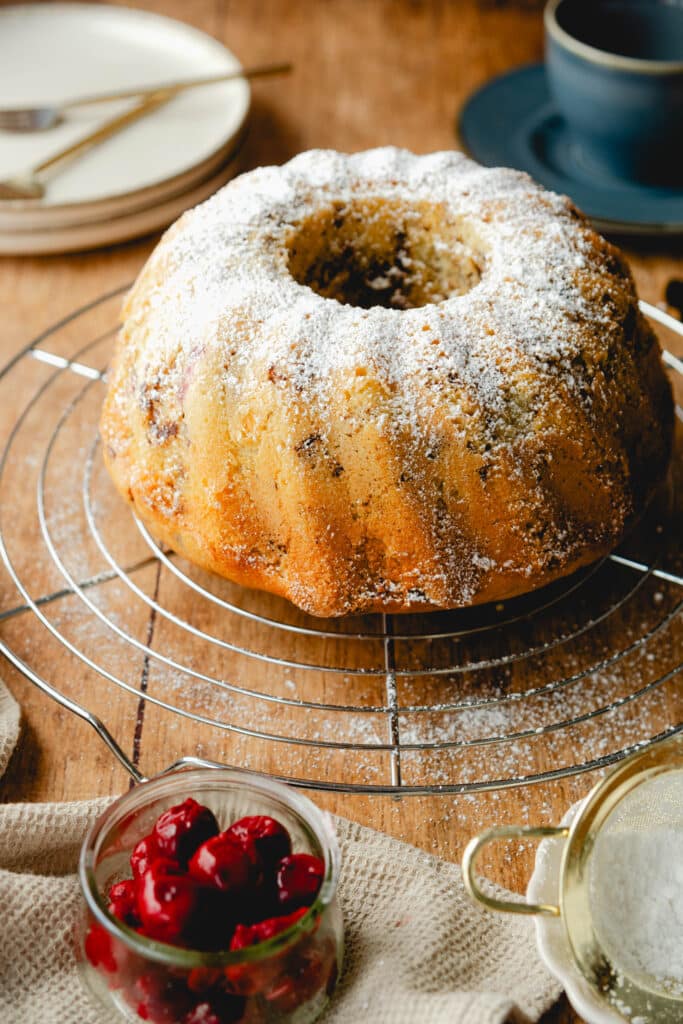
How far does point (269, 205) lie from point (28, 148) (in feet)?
3.16

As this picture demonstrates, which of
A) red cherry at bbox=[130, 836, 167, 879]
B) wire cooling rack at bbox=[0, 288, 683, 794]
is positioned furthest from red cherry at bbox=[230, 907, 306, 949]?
wire cooling rack at bbox=[0, 288, 683, 794]

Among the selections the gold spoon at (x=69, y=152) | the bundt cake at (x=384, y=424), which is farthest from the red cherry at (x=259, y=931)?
the gold spoon at (x=69, y=152)

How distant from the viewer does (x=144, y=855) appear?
37.5 inches

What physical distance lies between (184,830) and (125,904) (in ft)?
0.24

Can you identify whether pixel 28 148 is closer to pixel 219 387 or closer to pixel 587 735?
pixel 219 387

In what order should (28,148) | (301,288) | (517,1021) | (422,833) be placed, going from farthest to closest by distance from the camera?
1. (28,148)
2. (301,288)
3. (422,833)
4. (517,1021)

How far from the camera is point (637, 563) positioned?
57.1 inches

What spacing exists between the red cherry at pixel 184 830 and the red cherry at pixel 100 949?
0.08 meters

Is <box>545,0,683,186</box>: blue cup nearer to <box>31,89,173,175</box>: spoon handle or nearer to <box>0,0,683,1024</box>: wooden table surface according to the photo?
<box>0,0,683,1024</box>: wooden table surface

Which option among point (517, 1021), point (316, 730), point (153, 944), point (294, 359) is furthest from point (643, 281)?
point (153, 944)

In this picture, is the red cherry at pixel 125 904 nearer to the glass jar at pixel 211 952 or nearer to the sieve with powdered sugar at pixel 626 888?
the glass jar at pixel 211 952

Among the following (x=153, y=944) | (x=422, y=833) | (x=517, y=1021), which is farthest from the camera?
(x=422, y=833)

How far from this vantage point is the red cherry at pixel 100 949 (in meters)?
0.89

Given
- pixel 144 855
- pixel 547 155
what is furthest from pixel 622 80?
pixel 144 855
